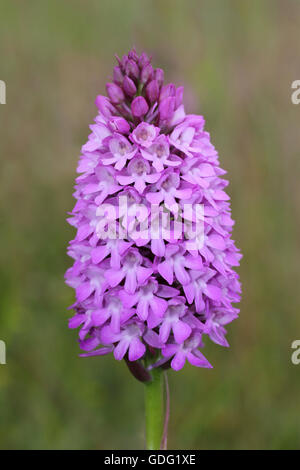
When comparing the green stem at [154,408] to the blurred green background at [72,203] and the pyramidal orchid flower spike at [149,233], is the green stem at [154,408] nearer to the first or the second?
the pyramidal orchid flower spike at [149,233]

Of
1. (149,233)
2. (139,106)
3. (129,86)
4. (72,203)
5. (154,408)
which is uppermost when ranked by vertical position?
(72,203)

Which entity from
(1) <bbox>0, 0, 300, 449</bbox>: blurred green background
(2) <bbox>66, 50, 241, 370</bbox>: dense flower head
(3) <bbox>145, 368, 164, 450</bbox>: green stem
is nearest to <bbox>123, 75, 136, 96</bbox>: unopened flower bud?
(2) <bbox>66, 50, 241, 370</bbox>: dense flower head

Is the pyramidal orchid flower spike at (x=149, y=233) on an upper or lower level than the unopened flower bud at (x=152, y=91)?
lower

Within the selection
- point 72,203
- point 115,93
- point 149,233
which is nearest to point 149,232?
point 149,233

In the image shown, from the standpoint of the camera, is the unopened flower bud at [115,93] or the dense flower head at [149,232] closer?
the dense flower head at [149,232]

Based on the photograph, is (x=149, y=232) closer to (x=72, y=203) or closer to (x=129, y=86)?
(x=129, y=86)

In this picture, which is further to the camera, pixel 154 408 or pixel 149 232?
pixel 154 408

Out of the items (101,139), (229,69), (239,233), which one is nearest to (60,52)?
(229,69)

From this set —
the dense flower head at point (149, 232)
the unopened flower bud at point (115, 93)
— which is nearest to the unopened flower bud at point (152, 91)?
the dense flower head at point (149, 232)
